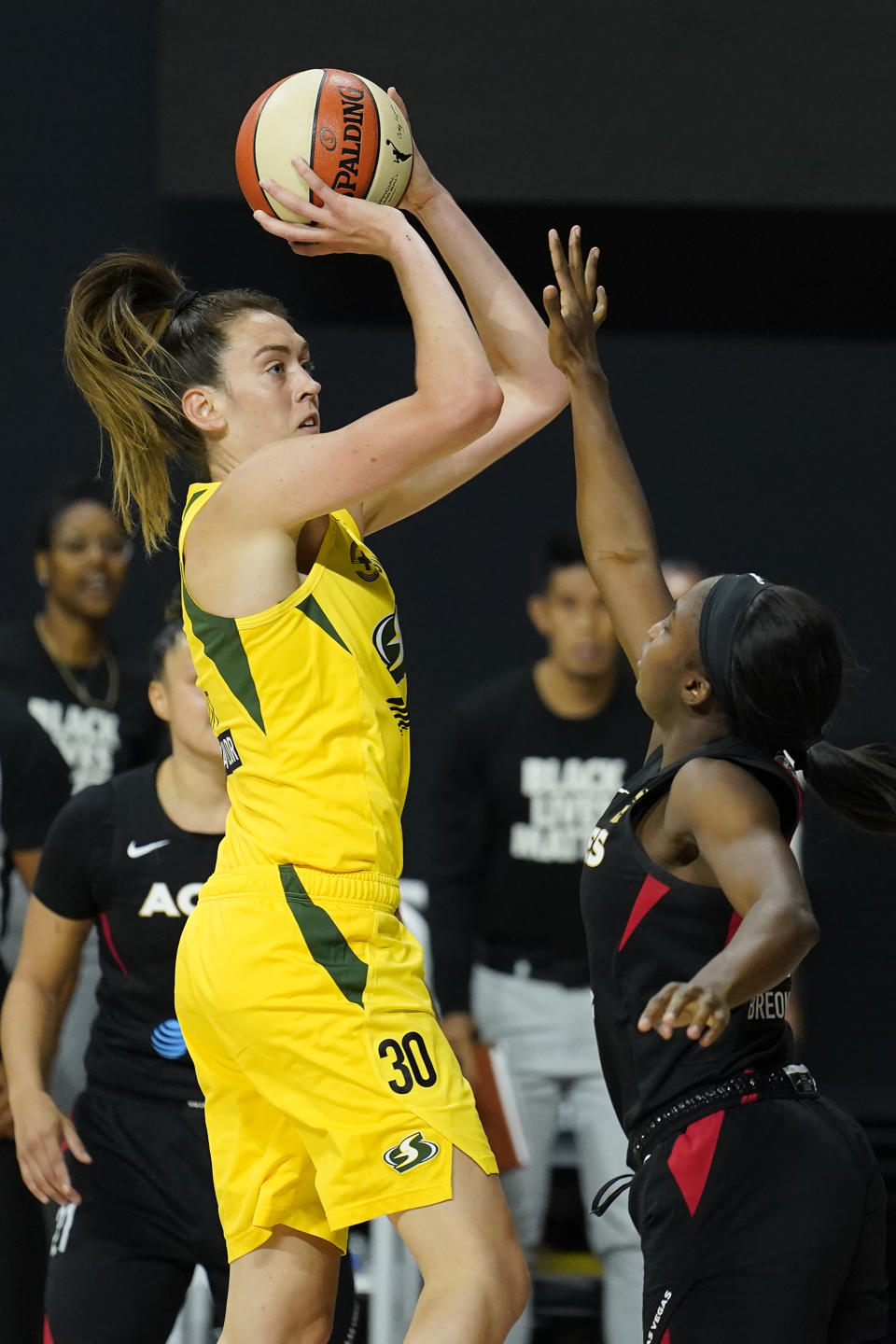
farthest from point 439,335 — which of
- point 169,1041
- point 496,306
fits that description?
point 169,1041

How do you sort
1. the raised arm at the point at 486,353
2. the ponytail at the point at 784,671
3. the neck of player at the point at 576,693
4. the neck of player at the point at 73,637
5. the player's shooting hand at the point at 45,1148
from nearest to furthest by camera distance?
the ponytail at the point at 784,671
the raised arm at the point at 486,353
the player's shooting hand at the point at 45,1148
the neck of player at the point at 576,693
the neck of player at the point at 73,637

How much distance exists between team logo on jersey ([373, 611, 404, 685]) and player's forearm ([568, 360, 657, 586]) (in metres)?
0.39

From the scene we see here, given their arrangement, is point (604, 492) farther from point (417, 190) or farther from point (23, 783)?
point (23, 783)

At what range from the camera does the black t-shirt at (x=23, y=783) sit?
4.30m

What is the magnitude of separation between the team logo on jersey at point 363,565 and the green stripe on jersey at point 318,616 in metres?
0.13

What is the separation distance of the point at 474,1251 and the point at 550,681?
253 centimetres

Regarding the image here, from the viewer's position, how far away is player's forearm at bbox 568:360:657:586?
3000 mm

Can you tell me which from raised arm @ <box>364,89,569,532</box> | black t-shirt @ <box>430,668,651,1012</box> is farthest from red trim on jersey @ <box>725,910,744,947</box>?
black t-shirt @ <box>430,668,651,1012</box>

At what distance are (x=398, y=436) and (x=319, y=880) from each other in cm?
61

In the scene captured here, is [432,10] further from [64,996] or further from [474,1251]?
[474,1251]

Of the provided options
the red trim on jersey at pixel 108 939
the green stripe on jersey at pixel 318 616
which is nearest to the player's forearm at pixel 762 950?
the green stripe on jersey at pixel 318 616

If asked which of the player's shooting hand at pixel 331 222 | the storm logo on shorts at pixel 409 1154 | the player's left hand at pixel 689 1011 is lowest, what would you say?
the storm logo on shorts at pixel 409 1154

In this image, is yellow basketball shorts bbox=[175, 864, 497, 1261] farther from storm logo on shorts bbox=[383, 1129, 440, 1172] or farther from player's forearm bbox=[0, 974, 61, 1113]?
player's forearm bbox=[0, 974, 61, 1113]

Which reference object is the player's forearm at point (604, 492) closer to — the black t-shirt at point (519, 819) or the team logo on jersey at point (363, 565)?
the team logo on jersey at point (363, 565)
